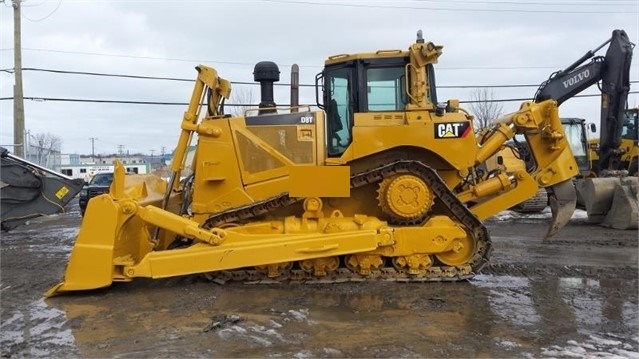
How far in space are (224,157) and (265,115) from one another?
751 mm

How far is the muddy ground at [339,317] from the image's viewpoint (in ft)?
15.0

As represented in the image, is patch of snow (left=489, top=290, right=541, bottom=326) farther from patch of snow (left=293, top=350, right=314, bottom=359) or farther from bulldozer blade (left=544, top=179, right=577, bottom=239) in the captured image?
patch of snow (left=293, top=350, right=314, bottom=359)

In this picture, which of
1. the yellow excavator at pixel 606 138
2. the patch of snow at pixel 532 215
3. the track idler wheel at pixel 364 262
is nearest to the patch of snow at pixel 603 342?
the track idler wheel at pixel 364 262

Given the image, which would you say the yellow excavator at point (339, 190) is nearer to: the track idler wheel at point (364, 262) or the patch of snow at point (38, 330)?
the track idler wheel at point (364, 262)

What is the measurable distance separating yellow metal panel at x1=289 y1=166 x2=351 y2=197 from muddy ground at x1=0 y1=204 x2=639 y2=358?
111 centimetres

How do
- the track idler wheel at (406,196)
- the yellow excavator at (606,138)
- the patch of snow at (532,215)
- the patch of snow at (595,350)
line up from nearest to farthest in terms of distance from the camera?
the patch of snow at (595,350) < the track idler wheel at (406,196) < the yellow excavator at (606,138) < the patch of snow at (532,215)

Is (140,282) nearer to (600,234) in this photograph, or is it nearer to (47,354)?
(47,354)

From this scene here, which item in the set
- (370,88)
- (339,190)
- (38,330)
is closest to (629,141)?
(370,88)

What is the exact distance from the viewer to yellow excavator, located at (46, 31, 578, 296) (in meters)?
6.38

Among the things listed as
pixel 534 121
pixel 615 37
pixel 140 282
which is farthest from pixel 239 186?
pixel 615 37

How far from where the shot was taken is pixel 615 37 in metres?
9.09

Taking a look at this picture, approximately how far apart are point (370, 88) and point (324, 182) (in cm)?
143

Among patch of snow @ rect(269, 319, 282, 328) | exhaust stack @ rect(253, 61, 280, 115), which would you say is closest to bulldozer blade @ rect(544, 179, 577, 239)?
exhaust stack @ rect(253, 61, 280, 115)

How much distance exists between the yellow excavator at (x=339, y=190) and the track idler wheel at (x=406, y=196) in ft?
0.04
